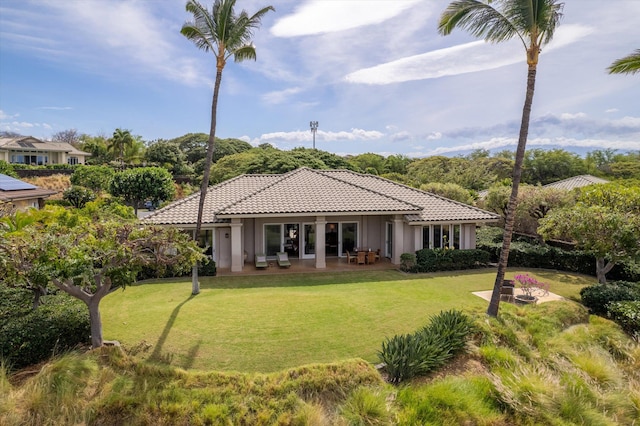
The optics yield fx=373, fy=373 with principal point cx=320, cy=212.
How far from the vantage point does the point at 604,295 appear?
1402 cm

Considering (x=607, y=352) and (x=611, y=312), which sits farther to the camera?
(x=611, y=312)

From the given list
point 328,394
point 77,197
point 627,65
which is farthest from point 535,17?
point 77,197

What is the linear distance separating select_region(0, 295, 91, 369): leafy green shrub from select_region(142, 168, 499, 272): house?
8627mm

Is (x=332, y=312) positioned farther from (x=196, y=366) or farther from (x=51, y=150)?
(x=51, y=150)

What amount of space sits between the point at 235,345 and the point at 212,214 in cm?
1049

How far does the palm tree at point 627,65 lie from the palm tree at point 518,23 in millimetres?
5568

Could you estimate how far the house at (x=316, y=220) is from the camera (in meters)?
19.5

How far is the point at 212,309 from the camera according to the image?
12.9 meters

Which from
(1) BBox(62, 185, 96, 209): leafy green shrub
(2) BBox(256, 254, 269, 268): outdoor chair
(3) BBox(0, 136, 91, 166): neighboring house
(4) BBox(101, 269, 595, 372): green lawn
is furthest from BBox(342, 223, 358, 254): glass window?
(3) BBox(0, 136, 91, 166): neighboring house

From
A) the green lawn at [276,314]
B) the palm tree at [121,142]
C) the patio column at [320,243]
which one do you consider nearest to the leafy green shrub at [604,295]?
the green lawn at [276,314]

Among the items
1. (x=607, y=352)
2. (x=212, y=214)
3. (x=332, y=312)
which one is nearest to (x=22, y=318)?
(x=332, y=312)

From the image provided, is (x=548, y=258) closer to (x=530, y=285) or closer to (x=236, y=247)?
(x=530, y=285)

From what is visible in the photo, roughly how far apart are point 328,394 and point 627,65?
1634 centimetres

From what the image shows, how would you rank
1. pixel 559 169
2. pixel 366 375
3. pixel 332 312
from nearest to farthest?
pixel 366 375, pixel 332 312, pixel 559 169
